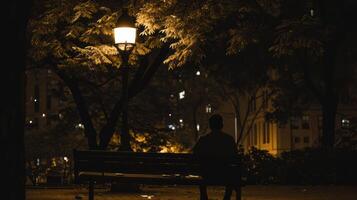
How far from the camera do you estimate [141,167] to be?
39.9ft

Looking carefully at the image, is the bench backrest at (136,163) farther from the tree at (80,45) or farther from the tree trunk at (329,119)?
the tree trunk at (329,119)

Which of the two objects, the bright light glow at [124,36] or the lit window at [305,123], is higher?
the lit window at [305,123]

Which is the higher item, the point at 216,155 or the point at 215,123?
the point at 215,123

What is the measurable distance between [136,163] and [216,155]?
1398 millimetres

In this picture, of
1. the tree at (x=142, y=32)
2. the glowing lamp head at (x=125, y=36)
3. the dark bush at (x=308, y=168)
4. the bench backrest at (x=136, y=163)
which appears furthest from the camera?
the dark bush at (x=308, y=168)

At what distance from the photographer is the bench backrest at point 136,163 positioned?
1188 centimetres

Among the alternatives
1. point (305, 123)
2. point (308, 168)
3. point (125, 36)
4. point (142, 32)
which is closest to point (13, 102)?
point (125, 36)

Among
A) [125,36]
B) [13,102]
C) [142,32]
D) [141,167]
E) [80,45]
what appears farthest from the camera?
[80,45]

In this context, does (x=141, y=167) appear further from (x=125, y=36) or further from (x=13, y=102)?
(x=125, y=36)

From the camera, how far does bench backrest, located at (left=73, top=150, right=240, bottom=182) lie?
11.9 meters

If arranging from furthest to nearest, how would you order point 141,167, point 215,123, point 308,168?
point 308,168, point 141,167, point 215,123

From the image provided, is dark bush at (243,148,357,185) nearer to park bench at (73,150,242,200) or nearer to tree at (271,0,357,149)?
tree at (271,0,357,149)

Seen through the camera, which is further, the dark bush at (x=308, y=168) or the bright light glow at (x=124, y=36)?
the dark bush at (x=308, y=168)

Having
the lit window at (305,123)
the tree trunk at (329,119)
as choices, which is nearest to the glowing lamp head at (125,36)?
the tree trunk at (329,119)
